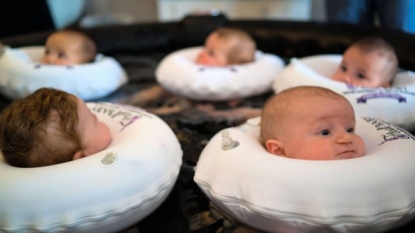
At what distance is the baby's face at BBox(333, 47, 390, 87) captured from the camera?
158 cm

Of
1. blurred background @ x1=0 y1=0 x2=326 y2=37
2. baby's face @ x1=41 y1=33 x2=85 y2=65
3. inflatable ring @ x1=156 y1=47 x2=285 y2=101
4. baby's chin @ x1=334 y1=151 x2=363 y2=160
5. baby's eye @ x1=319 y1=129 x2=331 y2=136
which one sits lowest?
blurred background @ x1=0 y1=0 x2=326 y2=37

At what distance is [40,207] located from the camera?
946mm

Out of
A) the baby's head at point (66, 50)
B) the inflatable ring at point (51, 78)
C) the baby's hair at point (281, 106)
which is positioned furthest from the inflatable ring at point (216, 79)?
the baby's hair at point (281, 106)

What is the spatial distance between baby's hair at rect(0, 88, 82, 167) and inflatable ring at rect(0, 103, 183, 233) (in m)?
0.05

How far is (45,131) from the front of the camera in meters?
1.03

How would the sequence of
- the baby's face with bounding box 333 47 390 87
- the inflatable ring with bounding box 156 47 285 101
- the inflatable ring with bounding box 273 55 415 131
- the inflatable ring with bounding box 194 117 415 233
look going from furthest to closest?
the inflatable ring with bounding box 156 47 285 101 → the baby's face with bounding box 333 47 390 87 → the inflatable ring with bounding box 273 55 415 131 → the inflatable ring with bounding box 194 117 415 233

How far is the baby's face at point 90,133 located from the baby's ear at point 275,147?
0.37 meters

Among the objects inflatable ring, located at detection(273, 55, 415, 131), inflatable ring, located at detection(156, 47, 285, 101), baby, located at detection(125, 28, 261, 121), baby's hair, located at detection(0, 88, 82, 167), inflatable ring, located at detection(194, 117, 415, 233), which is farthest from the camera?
baby, located at detection(125, 28, 261, 121)

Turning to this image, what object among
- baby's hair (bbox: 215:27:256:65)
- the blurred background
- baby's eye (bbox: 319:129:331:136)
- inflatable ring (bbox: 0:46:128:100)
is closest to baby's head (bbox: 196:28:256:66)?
baby's hair (bbox: 215:27:256:65)

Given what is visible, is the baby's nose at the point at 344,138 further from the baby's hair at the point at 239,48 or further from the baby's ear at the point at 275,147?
the baby's hair at the point at 239,48

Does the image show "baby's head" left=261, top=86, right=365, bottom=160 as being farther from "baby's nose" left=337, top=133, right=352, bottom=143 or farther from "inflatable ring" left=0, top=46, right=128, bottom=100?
"inflatable ring" left=0, top=46, right=128, bottom=100

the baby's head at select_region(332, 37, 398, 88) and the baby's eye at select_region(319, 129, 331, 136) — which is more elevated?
the baby's eye at select_region(319, 129, 331, 136)

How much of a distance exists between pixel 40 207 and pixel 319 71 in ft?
3.87

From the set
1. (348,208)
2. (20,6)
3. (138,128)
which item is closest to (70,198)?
(138,128)
